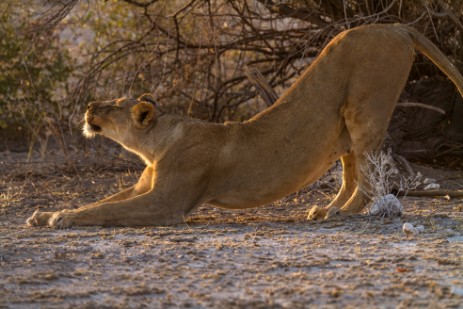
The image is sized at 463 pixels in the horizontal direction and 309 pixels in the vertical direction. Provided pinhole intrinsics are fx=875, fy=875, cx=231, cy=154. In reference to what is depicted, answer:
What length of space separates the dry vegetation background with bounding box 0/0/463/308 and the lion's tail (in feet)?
2.29

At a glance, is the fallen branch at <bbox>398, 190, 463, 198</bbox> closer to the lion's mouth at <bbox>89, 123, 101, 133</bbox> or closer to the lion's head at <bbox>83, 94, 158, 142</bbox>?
the lion's head at <bbox>83, 94, 158, 142</bbox>

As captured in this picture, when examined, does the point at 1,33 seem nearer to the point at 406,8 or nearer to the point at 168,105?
the point at 168,105

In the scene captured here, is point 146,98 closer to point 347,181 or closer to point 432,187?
point 347,181

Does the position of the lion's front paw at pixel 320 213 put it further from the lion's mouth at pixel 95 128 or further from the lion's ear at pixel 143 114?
the lion's mouth at pixel 95 128

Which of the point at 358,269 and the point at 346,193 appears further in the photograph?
the point at 346,193

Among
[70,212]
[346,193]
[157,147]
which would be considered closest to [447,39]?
[346,193]

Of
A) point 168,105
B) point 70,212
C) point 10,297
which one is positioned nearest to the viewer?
point 10,297

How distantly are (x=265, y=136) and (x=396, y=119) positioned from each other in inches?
136

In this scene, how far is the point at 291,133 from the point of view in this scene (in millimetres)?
5922

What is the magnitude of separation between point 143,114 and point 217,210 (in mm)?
1149

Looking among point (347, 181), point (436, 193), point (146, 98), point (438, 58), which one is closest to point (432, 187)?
point (436, 193)

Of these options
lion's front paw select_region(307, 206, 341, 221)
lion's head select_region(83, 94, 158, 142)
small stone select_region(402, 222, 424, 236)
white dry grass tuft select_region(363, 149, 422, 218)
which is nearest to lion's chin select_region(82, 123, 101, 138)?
lion's head select_region(83, 94, 158, 142)

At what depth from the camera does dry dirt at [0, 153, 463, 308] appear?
3639 mm

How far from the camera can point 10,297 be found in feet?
12.1
